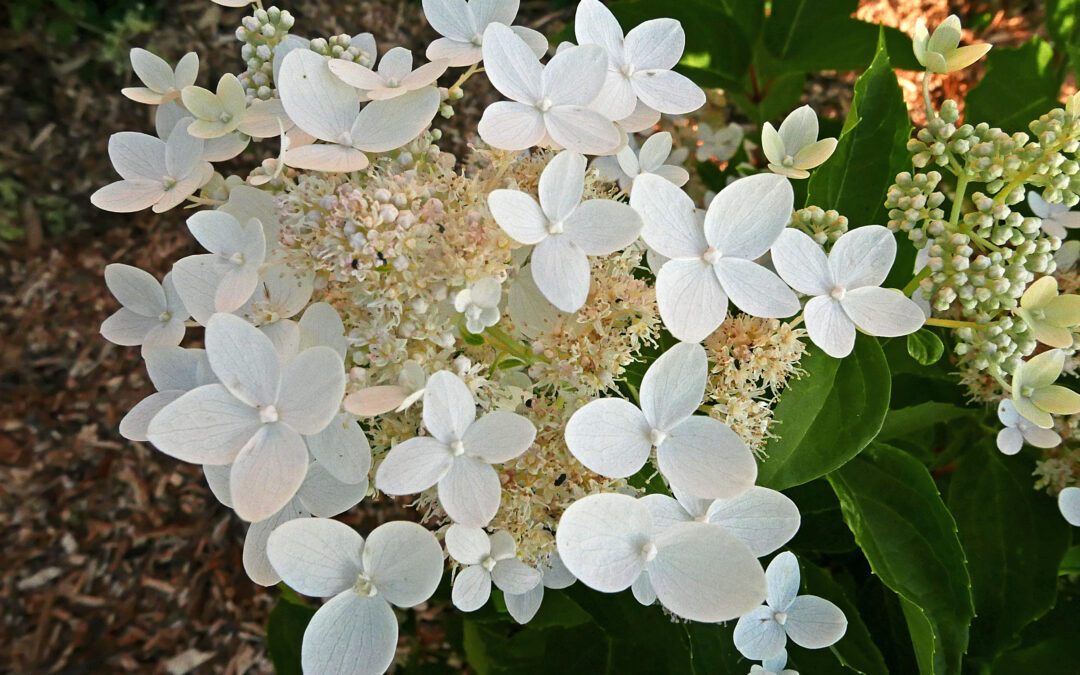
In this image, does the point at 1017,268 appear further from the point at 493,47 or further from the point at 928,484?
the point at 493,47

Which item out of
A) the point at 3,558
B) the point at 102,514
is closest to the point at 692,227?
the point at 102,514

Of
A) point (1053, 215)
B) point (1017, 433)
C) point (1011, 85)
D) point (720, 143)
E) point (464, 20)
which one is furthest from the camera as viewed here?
point (720, 143)

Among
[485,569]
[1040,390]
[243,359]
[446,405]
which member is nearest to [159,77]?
[243,359]

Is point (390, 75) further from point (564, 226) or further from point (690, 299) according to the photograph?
point (690, 299)

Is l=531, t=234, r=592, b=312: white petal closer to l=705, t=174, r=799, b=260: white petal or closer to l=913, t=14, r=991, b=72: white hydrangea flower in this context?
l=705, t=174, r=799, b=260: white petal

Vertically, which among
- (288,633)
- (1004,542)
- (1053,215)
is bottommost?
(288,633)

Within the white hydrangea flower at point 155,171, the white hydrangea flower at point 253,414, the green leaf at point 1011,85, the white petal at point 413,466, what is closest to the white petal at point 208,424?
the white hydrangea flower at point 253,414
